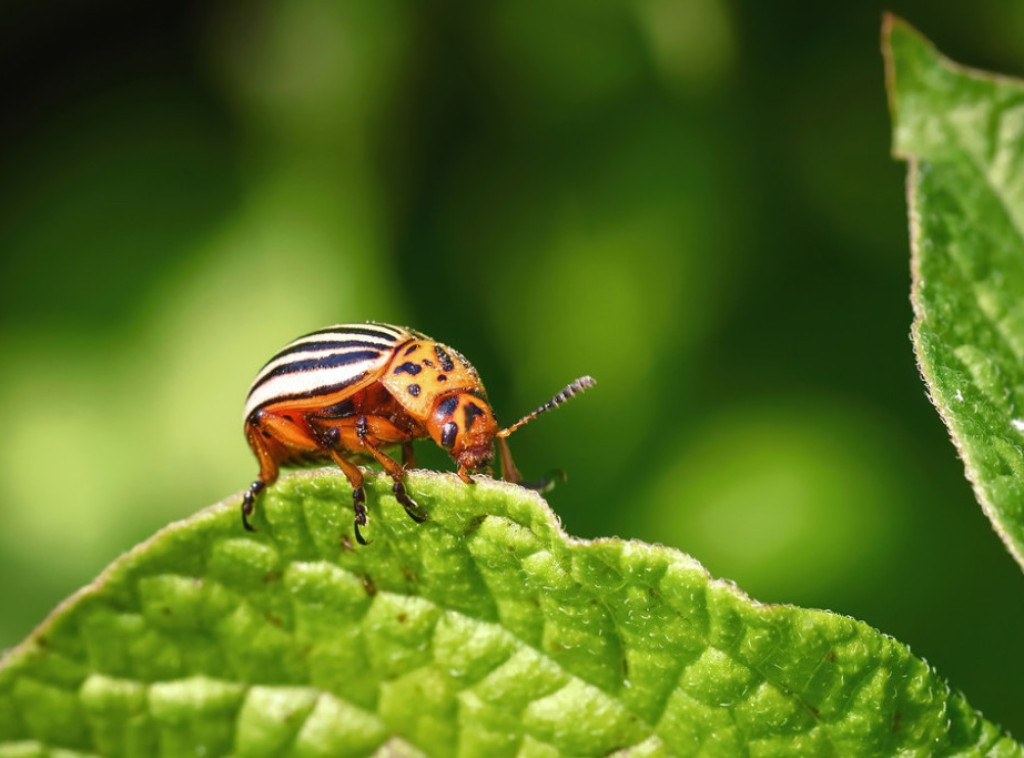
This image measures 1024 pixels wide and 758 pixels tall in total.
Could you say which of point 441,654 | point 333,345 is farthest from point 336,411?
point 441,654

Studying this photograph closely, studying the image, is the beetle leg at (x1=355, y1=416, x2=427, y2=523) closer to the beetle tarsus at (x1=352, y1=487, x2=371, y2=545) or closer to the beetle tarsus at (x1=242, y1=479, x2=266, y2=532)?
the beetle tarsus at (x1=352, y1=487, x2=371, y2=545)

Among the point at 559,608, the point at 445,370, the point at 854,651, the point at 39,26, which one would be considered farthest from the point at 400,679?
the point at 39,26

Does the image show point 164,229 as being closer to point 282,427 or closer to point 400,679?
point 282,427

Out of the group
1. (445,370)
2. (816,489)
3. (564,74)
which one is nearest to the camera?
(445,370)

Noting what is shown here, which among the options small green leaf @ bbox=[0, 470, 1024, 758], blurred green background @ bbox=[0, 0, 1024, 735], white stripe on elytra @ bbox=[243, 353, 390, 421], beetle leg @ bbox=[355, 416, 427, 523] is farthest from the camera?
blurred green background @ bbox=[0, 0, 1024, 735]

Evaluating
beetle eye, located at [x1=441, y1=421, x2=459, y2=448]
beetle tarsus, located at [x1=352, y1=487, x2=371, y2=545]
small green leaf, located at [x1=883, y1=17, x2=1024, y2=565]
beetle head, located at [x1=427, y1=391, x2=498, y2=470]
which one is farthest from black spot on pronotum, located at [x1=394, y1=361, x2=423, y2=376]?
small green leaf, located at [x1=883, y1=17, x2=1024, y2=565]

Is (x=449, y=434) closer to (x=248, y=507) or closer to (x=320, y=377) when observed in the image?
(x=320, y=377)
